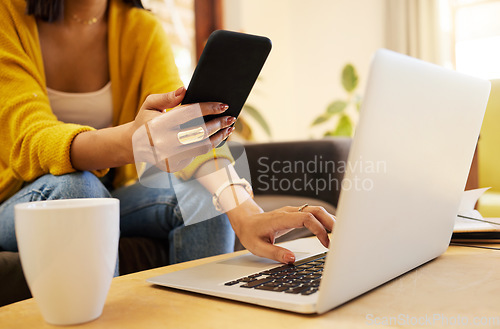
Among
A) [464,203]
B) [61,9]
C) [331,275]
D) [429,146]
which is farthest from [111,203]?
[61,9]

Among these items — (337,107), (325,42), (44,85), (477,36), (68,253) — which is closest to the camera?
(68,253)

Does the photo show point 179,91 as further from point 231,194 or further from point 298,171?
point 298,171

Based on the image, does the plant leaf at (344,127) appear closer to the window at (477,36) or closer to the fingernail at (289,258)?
the window at (477,36)

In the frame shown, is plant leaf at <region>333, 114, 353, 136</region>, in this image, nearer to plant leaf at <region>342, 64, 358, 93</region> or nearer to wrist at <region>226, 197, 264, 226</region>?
plant leaf at <region>342, 64, 358, 93</region>

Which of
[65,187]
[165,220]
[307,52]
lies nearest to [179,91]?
[65,187]

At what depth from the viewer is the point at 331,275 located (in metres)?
0.35

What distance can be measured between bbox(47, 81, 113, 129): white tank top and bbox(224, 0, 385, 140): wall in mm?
2393

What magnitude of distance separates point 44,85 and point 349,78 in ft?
8.94

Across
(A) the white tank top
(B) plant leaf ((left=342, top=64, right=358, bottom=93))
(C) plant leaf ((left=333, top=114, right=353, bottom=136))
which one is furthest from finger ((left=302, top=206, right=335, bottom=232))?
(B) plant leaf ((left=342, top=64, right=358, bottom=93))

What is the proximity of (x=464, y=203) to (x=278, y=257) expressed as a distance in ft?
1.37

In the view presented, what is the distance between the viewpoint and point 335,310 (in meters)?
0.38

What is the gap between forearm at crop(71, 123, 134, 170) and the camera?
70 centimetres

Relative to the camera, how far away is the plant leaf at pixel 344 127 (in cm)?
317

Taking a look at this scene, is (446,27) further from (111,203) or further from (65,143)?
(111,203)
